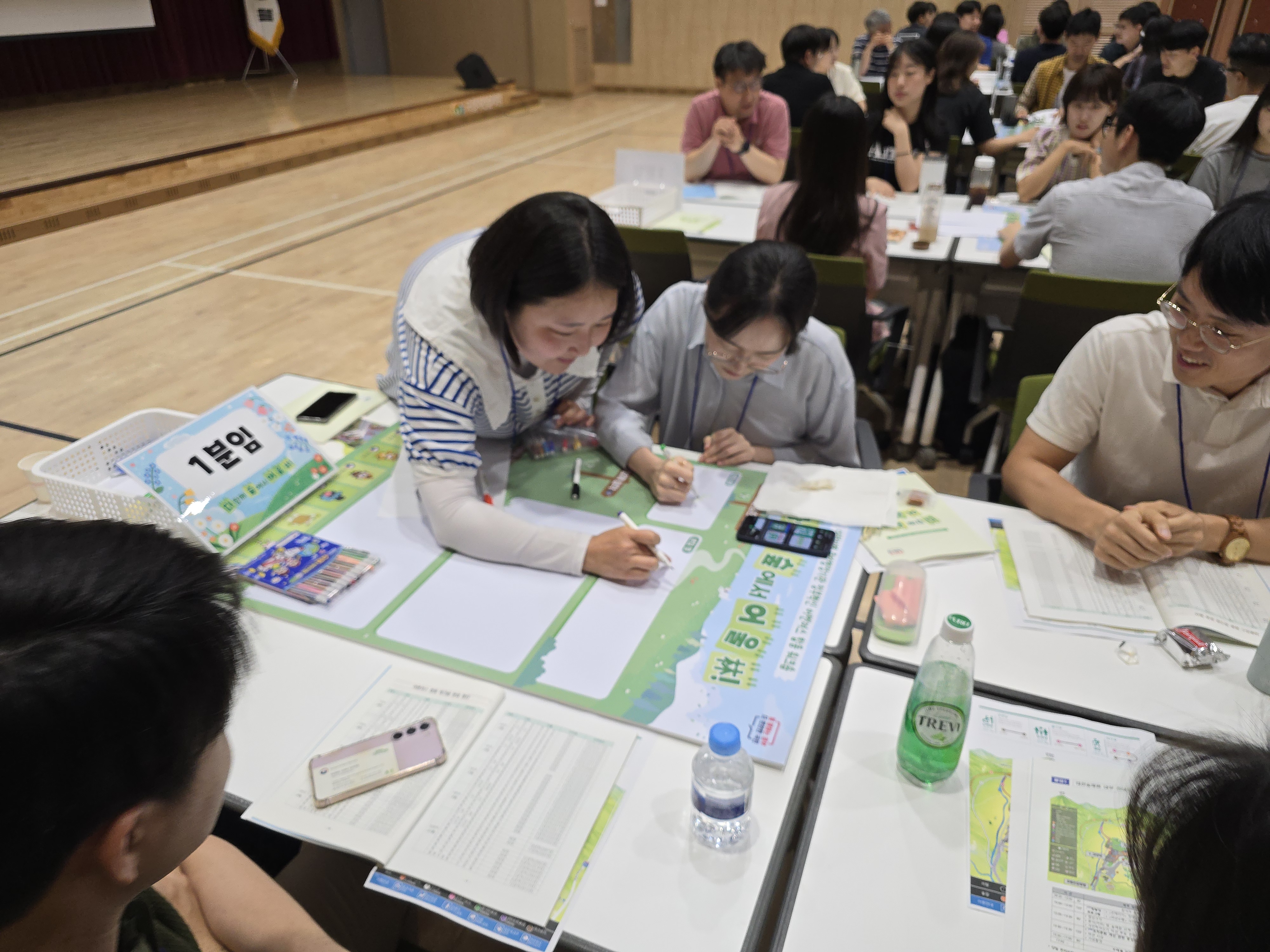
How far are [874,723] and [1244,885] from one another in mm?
676

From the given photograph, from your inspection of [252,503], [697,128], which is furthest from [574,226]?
[697,128]

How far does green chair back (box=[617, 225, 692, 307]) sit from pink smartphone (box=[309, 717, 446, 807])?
84.1 inches

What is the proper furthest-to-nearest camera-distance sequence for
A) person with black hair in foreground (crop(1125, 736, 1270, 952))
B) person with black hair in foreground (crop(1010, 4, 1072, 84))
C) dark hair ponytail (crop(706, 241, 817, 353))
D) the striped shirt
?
person with black hair in foreground (crop(1010, 4, 1072, 84)) < dark hair ponytail (crop(706, 241, 817, 353)) < the striped shirt < person with black hair in foreground (crop(1125, 736, 1270, 952))

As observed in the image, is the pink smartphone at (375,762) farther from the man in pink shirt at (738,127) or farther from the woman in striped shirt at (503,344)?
the man in pink shirt at (738,127)

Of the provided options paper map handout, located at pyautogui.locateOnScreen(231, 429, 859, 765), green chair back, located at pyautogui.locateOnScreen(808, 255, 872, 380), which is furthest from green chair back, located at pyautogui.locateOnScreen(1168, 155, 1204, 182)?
paper map handout, located at pyautogui.locateOnScreen(231, 429, 859, 765)

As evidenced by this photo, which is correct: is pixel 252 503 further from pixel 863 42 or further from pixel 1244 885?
pixel 863 42

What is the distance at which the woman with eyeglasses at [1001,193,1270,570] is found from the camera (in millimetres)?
1307

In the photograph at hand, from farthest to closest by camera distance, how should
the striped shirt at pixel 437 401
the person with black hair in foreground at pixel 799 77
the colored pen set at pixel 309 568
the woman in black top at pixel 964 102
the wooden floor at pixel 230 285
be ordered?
the person with black hair in foreground at pixel 799 77, the woman in black top at pixel 964 102, the wooden floor at pixel 230 285, the striped shirt at pixel 437 401, the colored pen set at pixel 309 568

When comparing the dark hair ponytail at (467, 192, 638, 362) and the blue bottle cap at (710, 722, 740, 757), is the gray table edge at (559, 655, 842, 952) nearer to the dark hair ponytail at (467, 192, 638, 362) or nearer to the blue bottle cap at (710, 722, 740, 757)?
the blue bottle cap at (710, 722, 740, 757)

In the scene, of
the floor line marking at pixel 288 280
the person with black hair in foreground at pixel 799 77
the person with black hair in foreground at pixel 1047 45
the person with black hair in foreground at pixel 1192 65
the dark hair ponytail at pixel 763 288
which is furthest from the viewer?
the person with black hair in foreground at pixel 1047 45

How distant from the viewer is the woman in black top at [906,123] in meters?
4.05

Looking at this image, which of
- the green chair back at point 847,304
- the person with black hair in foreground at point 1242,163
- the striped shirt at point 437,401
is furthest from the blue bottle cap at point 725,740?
the person with black hair in foreground at point 1242,163

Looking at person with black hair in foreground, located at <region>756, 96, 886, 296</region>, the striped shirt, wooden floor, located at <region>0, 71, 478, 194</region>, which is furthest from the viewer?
wooden floor, located at <region>0, 71, 478, 194</region>

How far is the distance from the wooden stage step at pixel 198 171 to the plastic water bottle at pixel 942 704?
6764 mm
